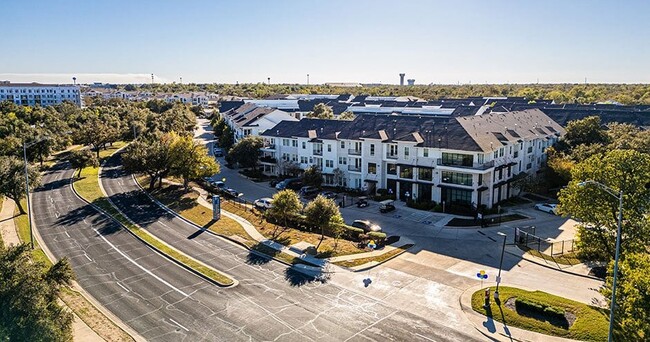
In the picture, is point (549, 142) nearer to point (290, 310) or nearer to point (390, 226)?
point (390, 226)

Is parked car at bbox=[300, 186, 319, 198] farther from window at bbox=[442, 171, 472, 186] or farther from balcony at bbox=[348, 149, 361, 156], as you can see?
window at bbox=[442, 171, 472, 186]

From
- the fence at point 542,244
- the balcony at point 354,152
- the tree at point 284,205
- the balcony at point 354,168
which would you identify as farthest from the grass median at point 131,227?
the balcony at point 354,152

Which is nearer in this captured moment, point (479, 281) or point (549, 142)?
point (479, 281)

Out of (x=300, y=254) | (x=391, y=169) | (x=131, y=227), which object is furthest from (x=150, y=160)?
(x=300, y=254)

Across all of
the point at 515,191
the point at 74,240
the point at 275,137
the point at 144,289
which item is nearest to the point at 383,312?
the point at 144,289

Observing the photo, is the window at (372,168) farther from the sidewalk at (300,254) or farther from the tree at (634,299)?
the tree at (634,299)

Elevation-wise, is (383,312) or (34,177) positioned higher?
(34,177)

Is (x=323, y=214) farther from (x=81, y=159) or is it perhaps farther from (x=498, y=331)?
(x=81, y=159)

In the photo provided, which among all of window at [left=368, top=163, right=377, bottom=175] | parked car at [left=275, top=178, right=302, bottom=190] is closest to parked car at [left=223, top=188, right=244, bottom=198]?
parked car at [left=275, top=178, right=302, bottom=190]
